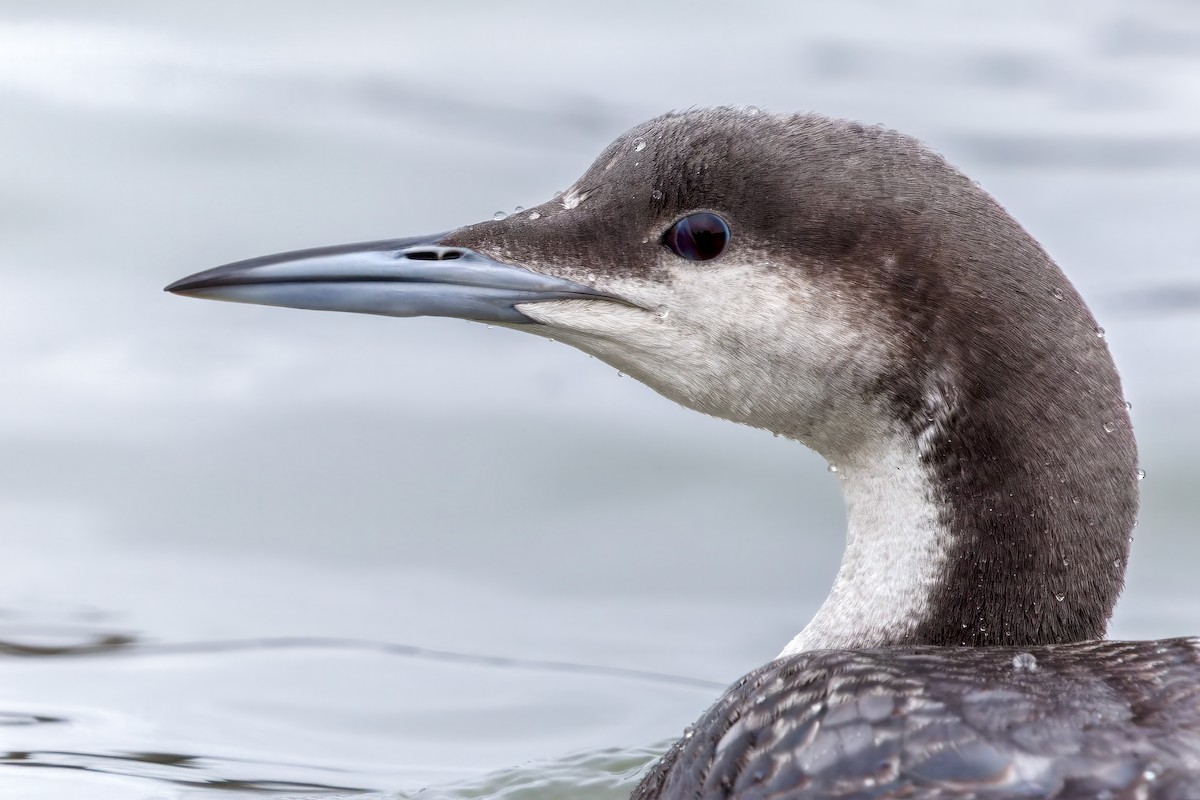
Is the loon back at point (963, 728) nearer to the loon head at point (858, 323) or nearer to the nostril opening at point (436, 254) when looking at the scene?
the loon head at point (858, 323)

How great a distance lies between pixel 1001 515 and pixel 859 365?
37 centimetres

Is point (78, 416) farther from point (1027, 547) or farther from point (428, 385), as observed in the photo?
point (1027, 547)

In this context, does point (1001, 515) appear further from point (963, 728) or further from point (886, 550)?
point (963, 728)

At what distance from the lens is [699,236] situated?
3699mm

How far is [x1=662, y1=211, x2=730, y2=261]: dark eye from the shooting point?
368 cm

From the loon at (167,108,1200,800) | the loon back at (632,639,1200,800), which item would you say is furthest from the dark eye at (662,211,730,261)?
the loon back at (632,639,1200,800)

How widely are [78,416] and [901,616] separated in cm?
351

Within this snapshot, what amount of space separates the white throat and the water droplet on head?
0.29 m

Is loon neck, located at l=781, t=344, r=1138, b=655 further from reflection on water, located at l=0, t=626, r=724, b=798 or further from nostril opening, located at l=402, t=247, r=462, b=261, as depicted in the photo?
reflection on water, located at l=0, t=626, r=724, b=798

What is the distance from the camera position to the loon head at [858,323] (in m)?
3.46

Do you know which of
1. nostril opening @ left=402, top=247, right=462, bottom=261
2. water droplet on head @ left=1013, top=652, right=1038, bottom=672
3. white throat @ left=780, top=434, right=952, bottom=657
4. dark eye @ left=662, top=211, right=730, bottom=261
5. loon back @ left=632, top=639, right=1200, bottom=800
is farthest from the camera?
nostril opening @ left=402, top=247, right=462, bottom=261

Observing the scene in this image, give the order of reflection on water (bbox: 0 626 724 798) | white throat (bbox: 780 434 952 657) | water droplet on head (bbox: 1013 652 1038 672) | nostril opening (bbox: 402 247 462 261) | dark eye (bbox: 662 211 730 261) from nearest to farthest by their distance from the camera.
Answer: water droplet on head (bbox: 1013 652 1038 672) → white throat (bbox: 780 434 952 657) → dark eye (bbox: 662 211 730 261) → nostril opening (bbox: 402 247 462 261) → reflection on water (bbox: 0 626 724 798)

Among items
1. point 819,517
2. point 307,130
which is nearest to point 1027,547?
point 819,517

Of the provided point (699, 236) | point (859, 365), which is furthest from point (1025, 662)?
point (699, 236)
